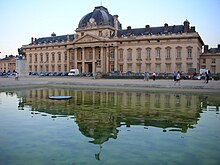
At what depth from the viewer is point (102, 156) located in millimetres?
6656

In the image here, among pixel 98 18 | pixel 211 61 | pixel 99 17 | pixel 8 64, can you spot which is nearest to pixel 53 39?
pixel 98 18

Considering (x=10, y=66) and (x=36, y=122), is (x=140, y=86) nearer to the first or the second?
(x=36, y=122)

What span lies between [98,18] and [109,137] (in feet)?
227

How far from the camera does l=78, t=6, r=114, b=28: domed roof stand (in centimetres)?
7350

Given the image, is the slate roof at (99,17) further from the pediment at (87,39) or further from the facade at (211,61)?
the facade at (211,61)

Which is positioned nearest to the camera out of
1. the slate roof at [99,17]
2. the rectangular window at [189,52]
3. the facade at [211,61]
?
the rectangular window at [189,52]

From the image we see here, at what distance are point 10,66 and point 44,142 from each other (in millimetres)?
115333

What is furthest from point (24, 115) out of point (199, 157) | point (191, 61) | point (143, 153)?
point (191, 61)

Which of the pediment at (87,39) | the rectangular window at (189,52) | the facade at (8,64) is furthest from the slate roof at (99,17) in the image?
the facade at (8,64)

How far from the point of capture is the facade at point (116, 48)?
205 ft

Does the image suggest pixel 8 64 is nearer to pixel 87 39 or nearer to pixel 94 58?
pixel 87 39

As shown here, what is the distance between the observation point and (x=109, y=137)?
8453mm

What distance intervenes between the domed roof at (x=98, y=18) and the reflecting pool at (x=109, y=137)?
63286mm

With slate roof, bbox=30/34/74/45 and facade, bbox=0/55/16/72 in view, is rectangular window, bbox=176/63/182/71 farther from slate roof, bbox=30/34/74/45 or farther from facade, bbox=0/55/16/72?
facade, bbox=0/55/16/72
